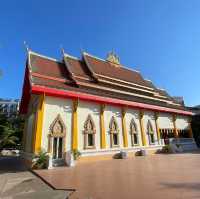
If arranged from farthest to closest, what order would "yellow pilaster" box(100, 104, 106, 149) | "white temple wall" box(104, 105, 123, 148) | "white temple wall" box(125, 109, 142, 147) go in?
"white temple wall" box(125, 109, 142, 147) < "white temple wall" box(104, 105, 123, 148) < "yellow pilaster" box(100, 104, 106, 149)

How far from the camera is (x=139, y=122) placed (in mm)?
14664

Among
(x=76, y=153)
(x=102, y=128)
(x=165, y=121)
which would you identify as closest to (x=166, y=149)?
(x=165, y=121)

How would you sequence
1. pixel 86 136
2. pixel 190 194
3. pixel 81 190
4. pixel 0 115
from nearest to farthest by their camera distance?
1. pixel 190 194
2. pixel 81 190
3. pixel 86 136
4. pixel 0 115

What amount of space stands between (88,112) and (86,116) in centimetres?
33

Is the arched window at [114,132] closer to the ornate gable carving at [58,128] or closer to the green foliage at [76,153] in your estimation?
the green foliage at [76,153]

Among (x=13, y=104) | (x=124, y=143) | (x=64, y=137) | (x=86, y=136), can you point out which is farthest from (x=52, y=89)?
(x=13, y=104)

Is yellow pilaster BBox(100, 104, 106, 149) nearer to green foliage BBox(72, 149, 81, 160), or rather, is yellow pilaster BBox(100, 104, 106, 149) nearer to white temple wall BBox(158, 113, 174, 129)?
green foliage BBox(72, 149, 81, 160)

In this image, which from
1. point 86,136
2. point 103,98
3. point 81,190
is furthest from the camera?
point 103,98

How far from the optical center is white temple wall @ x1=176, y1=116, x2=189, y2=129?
1823cm

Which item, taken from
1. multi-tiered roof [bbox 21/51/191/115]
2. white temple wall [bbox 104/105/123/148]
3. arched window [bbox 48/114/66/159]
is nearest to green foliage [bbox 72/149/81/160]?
arched window [bbox 48/114/66/159]

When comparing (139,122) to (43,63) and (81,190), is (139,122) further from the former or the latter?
(81,190)

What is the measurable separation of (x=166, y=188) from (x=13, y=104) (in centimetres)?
6942

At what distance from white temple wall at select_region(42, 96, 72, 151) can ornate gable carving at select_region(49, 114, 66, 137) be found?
17 centimetres

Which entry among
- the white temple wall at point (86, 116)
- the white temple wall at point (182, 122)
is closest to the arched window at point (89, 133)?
the white temple wall at point (86, 116)
